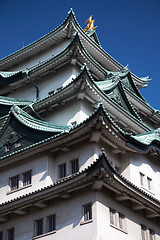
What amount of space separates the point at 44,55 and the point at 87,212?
735 inches

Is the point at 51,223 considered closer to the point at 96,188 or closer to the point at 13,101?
the point at 96,188

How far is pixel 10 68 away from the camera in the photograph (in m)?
38.9

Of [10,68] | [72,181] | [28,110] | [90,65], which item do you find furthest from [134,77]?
[72,181]

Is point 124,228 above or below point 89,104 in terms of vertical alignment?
below

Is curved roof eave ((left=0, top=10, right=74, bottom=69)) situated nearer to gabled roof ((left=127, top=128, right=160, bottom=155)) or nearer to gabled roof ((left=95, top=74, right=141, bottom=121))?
gabled roof ((left=95, top=74, right=141, bottom=121))

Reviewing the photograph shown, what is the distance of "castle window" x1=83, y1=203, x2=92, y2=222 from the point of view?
71.1ft

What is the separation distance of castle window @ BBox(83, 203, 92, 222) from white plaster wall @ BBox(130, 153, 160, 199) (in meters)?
4.75

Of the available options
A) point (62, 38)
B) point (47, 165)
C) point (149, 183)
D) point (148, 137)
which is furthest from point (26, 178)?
point (62, 38)

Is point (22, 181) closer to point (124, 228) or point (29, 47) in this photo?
point (124, 228)

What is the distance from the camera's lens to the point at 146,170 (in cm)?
2755

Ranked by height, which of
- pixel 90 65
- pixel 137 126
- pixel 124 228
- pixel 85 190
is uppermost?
pixel 90 65

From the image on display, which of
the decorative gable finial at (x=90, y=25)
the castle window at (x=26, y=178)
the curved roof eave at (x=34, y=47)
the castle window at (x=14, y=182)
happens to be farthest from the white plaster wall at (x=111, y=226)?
the decorative gable finial at (x=90, y=25)

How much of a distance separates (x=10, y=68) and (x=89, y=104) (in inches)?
479

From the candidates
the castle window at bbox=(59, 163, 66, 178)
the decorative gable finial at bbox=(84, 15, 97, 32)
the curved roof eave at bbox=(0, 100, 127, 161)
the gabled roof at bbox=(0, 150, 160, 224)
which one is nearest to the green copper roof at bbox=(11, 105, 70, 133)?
the curved roof eave at bbox=(0, 100, 127, 161)
